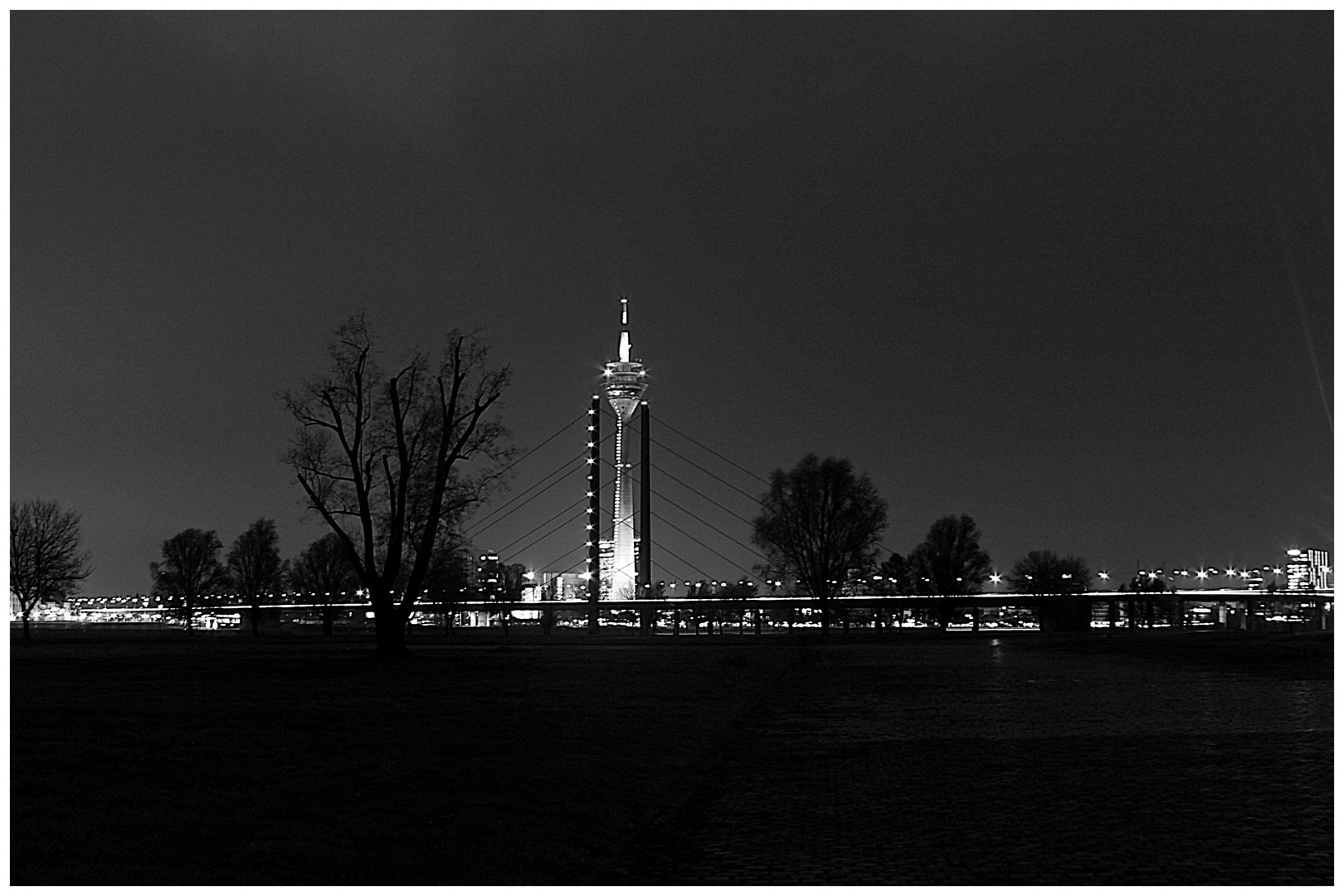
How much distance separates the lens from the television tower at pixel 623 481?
128 m

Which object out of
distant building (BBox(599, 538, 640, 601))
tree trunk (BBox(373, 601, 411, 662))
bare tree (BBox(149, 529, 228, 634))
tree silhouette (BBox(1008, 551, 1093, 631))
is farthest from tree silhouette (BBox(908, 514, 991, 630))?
tree trunk (BBox(373, 601, 411, 662))

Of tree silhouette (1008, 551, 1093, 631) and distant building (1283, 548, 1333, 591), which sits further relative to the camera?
distant building (1283, 548, 1333, 591)

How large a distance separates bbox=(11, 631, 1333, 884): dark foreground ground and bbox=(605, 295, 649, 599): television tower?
9743cm

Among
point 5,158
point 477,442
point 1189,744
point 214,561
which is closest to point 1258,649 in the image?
point 477,442

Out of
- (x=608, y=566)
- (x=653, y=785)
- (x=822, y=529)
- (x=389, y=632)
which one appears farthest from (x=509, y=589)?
(x=653, y=785)

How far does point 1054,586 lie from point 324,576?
62.9m

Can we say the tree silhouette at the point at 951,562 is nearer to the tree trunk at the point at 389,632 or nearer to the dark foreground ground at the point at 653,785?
the tree trunk at the point at 389,632

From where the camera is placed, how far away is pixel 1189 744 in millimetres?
19609

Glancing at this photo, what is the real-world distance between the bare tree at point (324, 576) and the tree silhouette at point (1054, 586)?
55.0 m

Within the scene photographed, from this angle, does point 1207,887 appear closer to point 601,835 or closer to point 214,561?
point 601,835

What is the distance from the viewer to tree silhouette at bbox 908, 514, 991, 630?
4473 inches

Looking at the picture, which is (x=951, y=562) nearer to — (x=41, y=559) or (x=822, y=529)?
(x=822, y=529)

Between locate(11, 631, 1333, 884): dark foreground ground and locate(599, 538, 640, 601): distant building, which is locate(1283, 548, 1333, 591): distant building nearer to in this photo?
locate(599, 538, 640, 601): distant building

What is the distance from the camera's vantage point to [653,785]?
15781 millimetres
